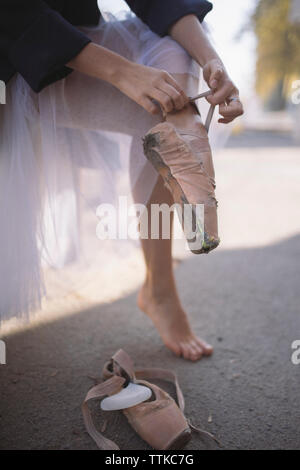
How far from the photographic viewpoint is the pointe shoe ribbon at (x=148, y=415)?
696 millimetres

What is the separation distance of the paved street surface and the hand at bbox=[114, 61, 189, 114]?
1.97 feet

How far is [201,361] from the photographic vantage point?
985mm

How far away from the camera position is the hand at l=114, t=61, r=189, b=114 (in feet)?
2.41

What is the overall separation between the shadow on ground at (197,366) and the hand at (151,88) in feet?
1.97

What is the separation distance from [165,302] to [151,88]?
1.80 ft

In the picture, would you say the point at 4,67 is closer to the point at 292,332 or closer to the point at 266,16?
the point at 292,332

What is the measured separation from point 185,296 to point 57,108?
0.74 m
